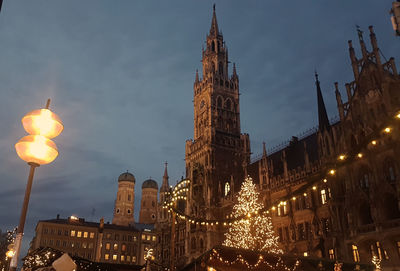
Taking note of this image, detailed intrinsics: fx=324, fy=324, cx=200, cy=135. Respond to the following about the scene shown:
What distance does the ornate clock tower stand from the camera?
60.8 meters

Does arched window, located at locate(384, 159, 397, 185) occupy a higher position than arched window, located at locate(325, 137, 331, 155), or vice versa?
arched window, located at locate(325, 137, 331, 155)

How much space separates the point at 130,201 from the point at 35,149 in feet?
428

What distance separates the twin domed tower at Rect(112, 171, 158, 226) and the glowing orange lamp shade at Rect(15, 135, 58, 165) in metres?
125

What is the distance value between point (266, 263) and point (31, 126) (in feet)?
47.9

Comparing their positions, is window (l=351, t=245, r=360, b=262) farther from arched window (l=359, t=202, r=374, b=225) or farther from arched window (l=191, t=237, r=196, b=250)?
arched window (l=191, t=237, r=196, b=250)

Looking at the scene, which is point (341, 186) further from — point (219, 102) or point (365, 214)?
point (219, 102)

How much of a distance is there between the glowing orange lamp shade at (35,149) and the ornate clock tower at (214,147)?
5245cm

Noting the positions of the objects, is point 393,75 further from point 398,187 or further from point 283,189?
point 283,189

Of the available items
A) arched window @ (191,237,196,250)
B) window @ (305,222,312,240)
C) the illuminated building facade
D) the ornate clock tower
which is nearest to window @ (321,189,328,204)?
the illuminated building facade

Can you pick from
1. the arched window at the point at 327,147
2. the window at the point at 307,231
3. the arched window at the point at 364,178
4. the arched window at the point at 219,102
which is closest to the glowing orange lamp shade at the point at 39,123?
the arched window at the point at 364,178

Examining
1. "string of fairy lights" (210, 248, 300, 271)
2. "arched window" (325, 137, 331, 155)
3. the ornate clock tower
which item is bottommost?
"string of fairy lights" (210, 248, 300, 271)

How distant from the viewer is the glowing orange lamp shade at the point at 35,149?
5.46m

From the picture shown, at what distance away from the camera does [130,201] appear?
131 metres

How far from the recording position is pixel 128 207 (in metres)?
129
